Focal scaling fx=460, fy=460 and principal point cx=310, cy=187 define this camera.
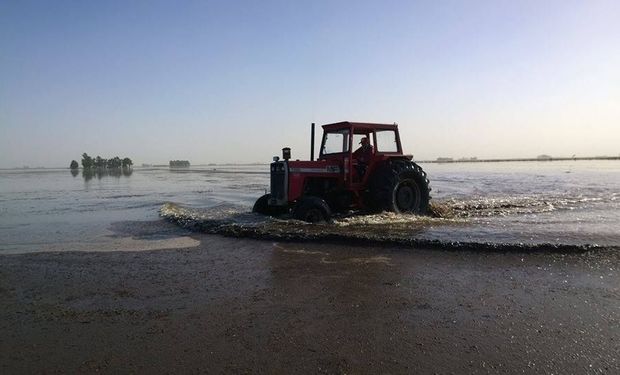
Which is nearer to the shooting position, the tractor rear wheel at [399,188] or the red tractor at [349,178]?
the red tractor at [349,178]

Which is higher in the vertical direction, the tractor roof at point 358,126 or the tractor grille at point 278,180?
the tractor roof at point 358,126

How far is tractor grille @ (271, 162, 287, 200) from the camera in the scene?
9664 mm

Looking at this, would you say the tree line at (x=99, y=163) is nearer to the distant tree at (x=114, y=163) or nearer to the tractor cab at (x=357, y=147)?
the distant tree at (x=114, y=163)

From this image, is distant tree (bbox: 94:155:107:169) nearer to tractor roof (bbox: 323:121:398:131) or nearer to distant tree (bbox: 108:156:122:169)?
distant tree (bbox: 108:156:122:169)

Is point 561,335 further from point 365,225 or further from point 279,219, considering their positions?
point 279,219

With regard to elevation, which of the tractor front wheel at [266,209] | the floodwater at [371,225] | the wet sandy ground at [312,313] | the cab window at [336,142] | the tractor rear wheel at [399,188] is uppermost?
the cab window at [336,142]

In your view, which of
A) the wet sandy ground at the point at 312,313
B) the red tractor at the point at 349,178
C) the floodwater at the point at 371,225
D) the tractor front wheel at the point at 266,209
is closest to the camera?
the wet sandy ground at the point at 312,313

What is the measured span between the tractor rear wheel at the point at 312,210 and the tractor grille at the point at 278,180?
2.01ft

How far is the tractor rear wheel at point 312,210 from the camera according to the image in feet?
30.0

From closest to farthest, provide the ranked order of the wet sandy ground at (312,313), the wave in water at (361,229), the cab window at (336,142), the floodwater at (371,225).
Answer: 1. the wet sandy ground at (312,313)
2. the wave in water at (361,229)
3. the floodwater at (371,225)
4. the cab window at (336,142)

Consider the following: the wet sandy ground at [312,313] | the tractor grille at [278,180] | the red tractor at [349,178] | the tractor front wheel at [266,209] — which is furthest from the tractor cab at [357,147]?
the wet sandy ground at [312,313]

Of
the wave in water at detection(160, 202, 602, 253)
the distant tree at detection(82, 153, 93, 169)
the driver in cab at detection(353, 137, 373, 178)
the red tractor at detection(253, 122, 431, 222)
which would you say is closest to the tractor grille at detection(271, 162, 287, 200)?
the red tractor at detection(253, 122, 431, 222)

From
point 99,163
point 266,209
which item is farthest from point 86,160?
point 266,209

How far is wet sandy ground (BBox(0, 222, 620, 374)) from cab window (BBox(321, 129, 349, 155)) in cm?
429
